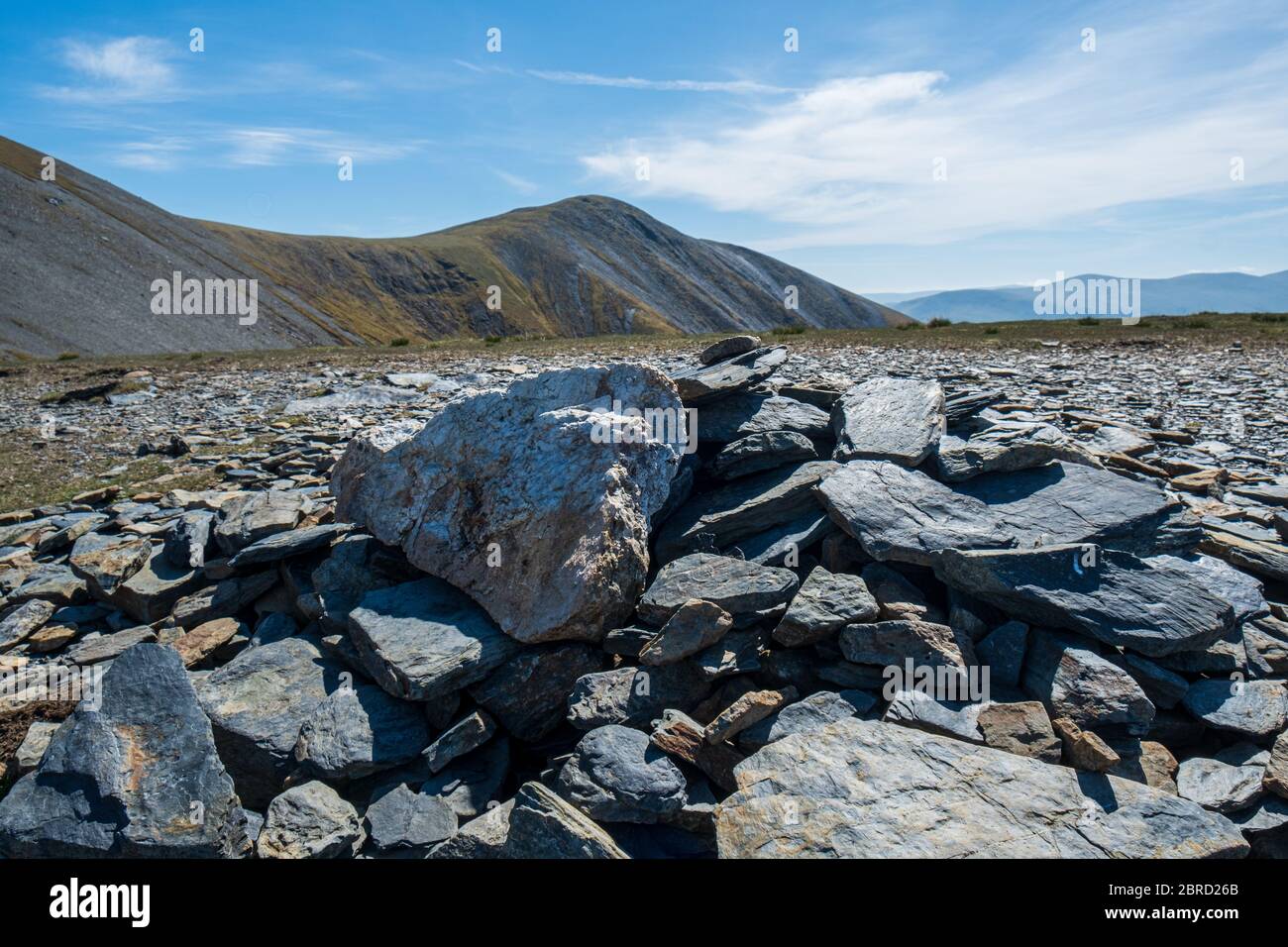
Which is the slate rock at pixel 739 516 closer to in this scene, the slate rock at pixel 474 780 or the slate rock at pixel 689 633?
the slate rock at pixel 689 633

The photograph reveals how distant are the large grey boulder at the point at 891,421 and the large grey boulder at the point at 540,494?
2518mm

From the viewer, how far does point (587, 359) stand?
27.1m

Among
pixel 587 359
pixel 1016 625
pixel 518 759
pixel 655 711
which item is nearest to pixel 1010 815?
pixel 1016 625

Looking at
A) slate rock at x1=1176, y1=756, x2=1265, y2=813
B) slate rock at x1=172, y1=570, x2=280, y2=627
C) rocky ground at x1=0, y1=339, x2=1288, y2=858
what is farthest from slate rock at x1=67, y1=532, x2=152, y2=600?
slate rock at x1=1176, y1=756, x2=1265, y2=813

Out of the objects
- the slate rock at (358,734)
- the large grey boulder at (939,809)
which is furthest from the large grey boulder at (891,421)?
the slate rock at (358,734)

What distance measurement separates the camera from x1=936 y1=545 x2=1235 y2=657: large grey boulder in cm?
650

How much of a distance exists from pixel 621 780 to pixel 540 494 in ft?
10.8

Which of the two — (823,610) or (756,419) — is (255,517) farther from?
(823,610)

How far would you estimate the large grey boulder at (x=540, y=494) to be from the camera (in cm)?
733

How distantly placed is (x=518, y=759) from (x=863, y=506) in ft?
15.2

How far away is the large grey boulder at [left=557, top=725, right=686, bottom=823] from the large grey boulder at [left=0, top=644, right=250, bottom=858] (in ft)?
9.00

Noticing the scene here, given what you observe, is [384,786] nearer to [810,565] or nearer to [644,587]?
[644,587]

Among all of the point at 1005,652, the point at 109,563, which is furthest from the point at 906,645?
the point at 109,563

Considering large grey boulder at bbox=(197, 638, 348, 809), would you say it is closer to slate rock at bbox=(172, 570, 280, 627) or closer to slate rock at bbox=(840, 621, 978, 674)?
slate rock at bbox=(172, 570, 280, 627)
